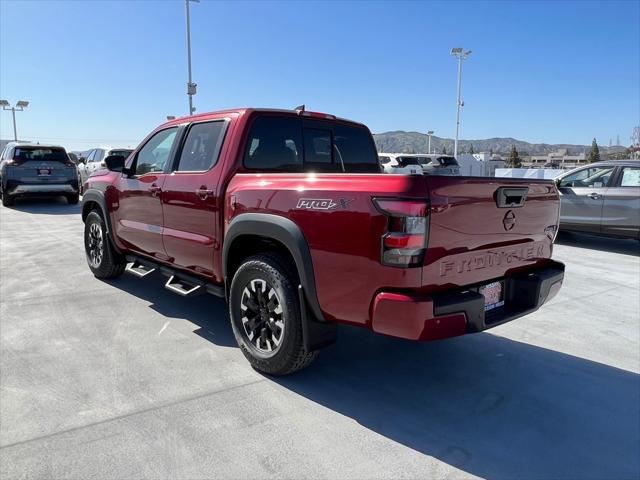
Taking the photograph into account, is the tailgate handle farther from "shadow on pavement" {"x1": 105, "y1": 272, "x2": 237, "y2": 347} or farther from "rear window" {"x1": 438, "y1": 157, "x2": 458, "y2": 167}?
"rear window" {"x1": 438, "y1": 157, "x2": 458, "y2": 167}

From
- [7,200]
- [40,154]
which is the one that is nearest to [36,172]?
[40,154]

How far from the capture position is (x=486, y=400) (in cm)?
321

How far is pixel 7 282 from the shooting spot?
593cm

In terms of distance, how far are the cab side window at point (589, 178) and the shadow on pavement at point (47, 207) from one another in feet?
40.5

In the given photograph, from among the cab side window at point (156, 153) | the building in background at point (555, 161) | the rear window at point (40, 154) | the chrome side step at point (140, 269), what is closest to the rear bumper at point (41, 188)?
the rear window at point (40, 154)

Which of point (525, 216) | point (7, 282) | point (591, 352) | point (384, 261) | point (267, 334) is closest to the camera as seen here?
point (384, 261)

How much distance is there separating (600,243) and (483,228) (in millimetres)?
8332

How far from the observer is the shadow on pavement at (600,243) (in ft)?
29.4

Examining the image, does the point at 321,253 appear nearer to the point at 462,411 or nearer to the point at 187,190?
the point at 462,411

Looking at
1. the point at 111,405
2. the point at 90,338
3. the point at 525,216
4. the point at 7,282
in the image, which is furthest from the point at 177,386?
the point at 7,282

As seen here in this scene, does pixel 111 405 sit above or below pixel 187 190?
below

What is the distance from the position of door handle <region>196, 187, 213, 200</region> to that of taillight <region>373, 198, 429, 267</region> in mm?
1748

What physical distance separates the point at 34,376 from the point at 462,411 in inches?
118

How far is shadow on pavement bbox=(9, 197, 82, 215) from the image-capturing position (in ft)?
44.2
